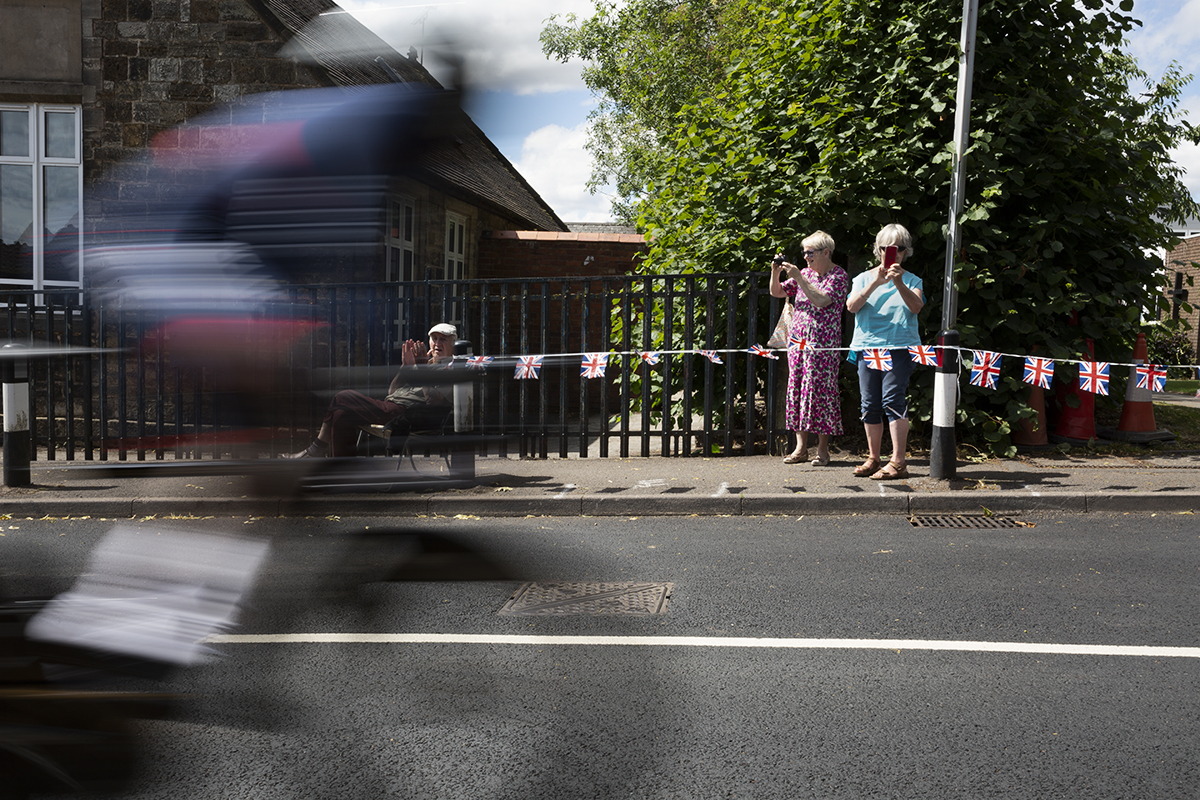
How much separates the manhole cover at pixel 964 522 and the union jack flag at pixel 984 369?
1494 mm

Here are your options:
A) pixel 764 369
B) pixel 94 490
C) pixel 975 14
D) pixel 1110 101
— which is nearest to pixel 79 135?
pixel 94 490

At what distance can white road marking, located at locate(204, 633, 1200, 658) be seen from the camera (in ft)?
12.3

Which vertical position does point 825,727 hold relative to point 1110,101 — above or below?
below

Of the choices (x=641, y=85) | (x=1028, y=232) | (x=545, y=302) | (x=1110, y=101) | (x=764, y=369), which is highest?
(x=641, y=85)

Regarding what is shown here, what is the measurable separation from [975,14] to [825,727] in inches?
262

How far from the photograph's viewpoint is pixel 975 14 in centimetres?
771

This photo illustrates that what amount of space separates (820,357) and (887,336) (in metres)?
0.67

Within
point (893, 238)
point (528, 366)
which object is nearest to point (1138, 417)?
point (893, 238)

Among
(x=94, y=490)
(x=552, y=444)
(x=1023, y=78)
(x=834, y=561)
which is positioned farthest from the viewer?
(x=552, y=444)

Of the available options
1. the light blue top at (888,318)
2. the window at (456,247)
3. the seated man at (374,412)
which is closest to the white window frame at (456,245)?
the window at (456,247)

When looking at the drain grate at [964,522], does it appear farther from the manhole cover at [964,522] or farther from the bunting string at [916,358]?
the bunting string at [916,358]

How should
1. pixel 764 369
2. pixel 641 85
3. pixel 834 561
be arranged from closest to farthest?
pixel 834 561 < pixel 764 369 < pixel 641 85

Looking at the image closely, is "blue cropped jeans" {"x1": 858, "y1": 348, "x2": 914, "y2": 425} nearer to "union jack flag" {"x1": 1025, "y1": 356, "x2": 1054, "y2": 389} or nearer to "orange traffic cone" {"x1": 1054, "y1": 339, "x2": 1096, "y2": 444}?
"union jack flag" {"x1": 1025, "y1": 356, "x2": 1054, "y2": 389}

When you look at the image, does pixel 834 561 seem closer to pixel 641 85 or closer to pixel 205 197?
pixel 205 197
